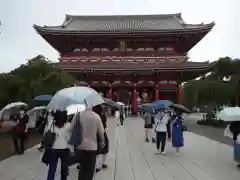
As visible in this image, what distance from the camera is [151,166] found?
10055 mm

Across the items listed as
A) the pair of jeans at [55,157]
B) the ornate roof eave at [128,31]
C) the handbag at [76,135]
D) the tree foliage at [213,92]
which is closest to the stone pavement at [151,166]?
the pair of jeans at [55,157]

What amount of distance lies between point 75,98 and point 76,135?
0.83m

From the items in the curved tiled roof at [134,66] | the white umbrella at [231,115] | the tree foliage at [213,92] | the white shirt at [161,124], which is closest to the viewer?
the white umbrella at [231,115]

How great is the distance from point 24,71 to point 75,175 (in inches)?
591

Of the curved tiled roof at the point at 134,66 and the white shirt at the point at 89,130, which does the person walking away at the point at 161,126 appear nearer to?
the white shirt at the point at 89,130

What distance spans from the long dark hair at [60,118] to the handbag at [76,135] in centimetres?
50

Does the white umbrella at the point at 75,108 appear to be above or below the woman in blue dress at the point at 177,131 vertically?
above

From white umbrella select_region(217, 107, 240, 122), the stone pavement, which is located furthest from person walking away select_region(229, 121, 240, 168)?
the stone pavement

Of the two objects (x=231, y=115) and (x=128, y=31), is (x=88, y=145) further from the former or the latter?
(x=128, y=31)

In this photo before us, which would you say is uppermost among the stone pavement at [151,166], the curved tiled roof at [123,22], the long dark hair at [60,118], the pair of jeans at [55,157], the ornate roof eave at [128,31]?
the curved tiled roof at [123,22]

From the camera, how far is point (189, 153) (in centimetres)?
1268

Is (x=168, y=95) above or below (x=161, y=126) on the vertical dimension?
above

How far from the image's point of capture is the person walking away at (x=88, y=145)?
6.37 metres

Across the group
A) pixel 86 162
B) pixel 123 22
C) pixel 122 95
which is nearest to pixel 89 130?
pixel 86 162
